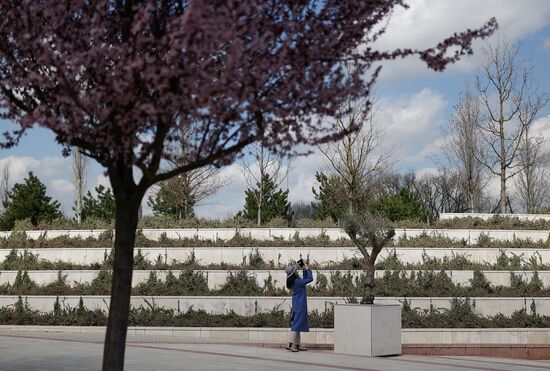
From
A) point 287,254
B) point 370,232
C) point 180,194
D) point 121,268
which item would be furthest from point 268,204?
point 121,268

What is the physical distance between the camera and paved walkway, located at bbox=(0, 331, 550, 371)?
11.9 meters

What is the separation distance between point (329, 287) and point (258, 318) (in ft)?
9.15

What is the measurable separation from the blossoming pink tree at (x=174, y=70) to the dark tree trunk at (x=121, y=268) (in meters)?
0.01

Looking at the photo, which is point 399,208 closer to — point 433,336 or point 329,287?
point 329,287

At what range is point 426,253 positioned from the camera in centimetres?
2173

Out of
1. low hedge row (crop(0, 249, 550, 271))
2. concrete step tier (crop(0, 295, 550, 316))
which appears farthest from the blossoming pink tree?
low hedge row (crop(0, 249, 550, 271))

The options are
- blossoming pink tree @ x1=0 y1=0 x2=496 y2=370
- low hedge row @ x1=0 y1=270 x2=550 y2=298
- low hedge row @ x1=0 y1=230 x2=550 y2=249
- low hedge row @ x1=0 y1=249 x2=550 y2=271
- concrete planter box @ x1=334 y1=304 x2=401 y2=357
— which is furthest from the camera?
low hedge row @ x1=0 y1=230 x2=550 y2=249

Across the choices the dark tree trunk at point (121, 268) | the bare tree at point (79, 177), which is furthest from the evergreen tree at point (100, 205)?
the dark tree trunk at point (121, 268)

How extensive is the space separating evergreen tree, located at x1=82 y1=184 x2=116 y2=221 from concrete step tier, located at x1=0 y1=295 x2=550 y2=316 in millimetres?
16857

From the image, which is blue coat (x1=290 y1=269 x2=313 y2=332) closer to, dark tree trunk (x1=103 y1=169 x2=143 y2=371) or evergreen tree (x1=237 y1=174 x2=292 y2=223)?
dark tree trunk (x1=103 y1=169 x2=143 y2=371)

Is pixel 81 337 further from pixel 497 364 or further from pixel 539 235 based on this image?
pixel 539 235

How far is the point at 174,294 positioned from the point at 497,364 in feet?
27.7

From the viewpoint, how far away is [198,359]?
1285 centimetres

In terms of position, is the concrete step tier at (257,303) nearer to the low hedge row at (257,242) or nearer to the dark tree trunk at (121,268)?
the low hedge row at (257,242)
